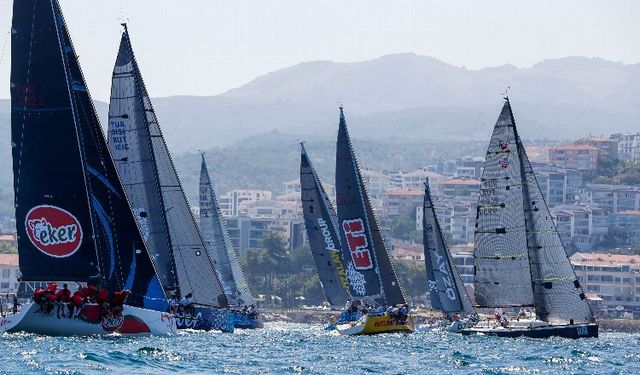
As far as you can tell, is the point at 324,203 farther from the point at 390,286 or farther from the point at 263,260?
the point at 263,260

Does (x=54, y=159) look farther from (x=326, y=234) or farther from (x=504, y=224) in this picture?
(x=326, y=234)

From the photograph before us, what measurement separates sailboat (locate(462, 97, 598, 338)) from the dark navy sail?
8.09 meters

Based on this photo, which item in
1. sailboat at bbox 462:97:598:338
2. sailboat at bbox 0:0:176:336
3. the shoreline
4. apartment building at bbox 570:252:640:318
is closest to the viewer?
sailboat at bbox 0:0:176:336

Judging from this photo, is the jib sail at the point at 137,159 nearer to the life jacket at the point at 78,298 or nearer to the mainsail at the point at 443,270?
the life jacket at the point at 78,298

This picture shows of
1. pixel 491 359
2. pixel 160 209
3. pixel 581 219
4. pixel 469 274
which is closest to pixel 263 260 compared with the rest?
pixel 469 274

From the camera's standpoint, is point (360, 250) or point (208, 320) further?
point (360, 250)

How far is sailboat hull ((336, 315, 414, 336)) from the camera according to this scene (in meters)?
55.6

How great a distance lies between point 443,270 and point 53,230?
29888mm

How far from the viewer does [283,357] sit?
3903 cm

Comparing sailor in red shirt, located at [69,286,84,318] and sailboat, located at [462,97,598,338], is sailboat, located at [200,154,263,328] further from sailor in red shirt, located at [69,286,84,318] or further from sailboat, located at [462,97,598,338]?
sailor in red shirt, located at [69,286,84,318]

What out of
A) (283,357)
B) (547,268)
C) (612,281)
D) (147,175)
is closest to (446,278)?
(547,268)

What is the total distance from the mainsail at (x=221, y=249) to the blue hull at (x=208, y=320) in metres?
19.0

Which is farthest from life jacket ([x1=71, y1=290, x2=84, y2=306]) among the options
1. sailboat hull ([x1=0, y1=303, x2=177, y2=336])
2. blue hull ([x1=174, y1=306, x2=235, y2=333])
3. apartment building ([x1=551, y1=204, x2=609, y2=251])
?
apartment building ([x1=551, y1=204, x2=609, y2=251])

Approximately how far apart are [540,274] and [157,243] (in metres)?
14.9
